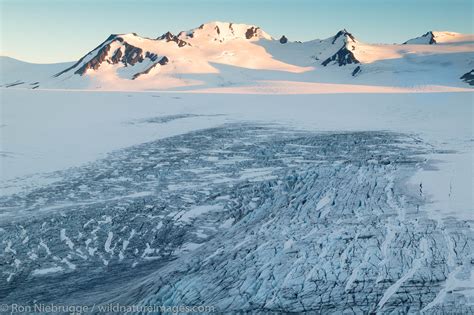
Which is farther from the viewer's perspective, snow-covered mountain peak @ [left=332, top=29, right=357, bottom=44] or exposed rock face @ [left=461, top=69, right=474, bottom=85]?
snow-covered mountain peak @ [left=332, top=29, right=357, bottom=44]

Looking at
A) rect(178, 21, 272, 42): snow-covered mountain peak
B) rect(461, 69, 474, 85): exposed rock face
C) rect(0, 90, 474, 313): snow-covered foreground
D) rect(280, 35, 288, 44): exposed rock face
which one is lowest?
rect(0, 90, 474, 313): snow-covered foreground

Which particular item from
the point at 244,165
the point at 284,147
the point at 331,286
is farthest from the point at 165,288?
the point at 284,147

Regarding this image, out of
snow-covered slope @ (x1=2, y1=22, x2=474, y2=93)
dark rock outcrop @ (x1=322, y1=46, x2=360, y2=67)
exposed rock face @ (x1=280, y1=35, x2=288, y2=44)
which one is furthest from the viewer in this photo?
exposed rock face @ (x1=280, y1=35, x2=288, y2=44)

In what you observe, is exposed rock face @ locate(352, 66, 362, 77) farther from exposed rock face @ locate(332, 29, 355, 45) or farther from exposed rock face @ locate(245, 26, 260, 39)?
exposed rock face @ locate(245, 26, 260, 39)

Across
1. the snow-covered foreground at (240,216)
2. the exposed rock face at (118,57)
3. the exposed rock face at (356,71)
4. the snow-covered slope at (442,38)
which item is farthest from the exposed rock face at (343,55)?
the snow-covered foreground at (240,216)

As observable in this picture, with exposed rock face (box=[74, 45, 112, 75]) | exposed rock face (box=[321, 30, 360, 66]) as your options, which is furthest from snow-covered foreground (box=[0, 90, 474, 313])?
exposed rock face (box=[74, 45, 112, 75])

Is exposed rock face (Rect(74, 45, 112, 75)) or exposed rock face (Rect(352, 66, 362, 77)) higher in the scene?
exposed rock face (Rect(74, 45, 112, 75))

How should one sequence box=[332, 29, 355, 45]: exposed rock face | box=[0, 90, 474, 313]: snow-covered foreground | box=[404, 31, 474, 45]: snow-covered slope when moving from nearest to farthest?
1. box=[0, 90, 474, 313]: snow-covered foreground
2. box=[404, 31, 474, 45]: snow-covered slope
3. box=[332, 29, 355, 45]: exposed rock face
